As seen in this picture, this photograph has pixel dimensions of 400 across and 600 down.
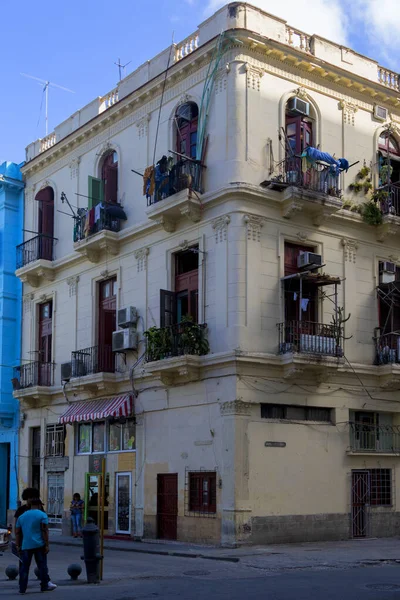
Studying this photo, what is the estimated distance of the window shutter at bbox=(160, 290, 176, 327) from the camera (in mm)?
24938

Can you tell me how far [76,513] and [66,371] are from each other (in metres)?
4.60

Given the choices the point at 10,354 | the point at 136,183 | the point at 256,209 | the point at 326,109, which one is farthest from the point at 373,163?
the point at 10,354

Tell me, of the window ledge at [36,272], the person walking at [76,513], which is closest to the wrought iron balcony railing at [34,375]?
the window ledge at [36,272]

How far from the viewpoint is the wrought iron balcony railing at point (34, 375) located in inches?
1220

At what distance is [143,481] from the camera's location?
2561 cm

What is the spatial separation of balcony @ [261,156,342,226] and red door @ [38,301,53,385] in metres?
11.4

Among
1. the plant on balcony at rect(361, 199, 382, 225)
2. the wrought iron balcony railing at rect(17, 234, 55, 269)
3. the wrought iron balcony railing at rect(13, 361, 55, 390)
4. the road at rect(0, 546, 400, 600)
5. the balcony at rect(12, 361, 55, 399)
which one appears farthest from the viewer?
the wrought iron balcony railing at rect(17, 234, 55, 269)

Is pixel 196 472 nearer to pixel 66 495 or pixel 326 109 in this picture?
pixel 66 495

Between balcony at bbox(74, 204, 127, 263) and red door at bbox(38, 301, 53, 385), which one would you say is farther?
red door at bbox(38, 301, 53, 385)

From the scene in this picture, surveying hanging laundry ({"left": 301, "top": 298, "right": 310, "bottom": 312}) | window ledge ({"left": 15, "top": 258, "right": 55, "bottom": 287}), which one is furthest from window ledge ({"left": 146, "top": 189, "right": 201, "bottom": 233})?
window ledge ({"left": 15, "top": 258, "right": 55, "bottom": 287})

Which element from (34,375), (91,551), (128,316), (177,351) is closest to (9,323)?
(34,375)

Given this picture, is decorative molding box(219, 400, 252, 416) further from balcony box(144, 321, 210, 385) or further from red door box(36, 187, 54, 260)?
red door box(36, 187, 54, 260)

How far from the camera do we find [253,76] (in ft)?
80.4

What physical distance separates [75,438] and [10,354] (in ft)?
Result: 18.1
